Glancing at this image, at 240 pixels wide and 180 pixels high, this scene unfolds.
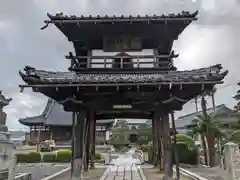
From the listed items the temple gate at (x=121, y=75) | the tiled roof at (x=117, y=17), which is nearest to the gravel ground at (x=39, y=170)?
the temple gate at (x=121, y=75)

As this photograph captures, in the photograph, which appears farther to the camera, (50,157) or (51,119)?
(51,119)

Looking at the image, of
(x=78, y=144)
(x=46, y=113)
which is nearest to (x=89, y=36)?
(x=78, y=144)

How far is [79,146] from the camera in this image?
396 inches

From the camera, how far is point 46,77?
928 cm

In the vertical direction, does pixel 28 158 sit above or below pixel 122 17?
below

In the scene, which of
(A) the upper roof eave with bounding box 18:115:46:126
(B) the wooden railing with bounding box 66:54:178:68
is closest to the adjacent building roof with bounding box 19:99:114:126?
(A) the upper roof eave with bounding box 18:115:46:126

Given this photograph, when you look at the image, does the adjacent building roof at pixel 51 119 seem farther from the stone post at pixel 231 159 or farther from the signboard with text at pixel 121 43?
the stone post at pixel 231 159

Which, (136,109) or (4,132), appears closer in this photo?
(4,132)

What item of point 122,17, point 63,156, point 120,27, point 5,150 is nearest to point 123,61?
point 120,27

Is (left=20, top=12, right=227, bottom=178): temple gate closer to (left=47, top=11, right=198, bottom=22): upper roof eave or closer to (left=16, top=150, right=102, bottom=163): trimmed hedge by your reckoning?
(left=47, top=11, right=198, bottom=22): upper roof eave

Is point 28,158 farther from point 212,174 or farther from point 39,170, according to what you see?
point 212,174

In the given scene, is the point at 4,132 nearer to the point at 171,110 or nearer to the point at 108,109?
A: the point at 108,109

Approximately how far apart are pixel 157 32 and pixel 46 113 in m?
32.8

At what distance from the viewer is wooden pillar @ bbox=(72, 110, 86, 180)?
9.90 meters
